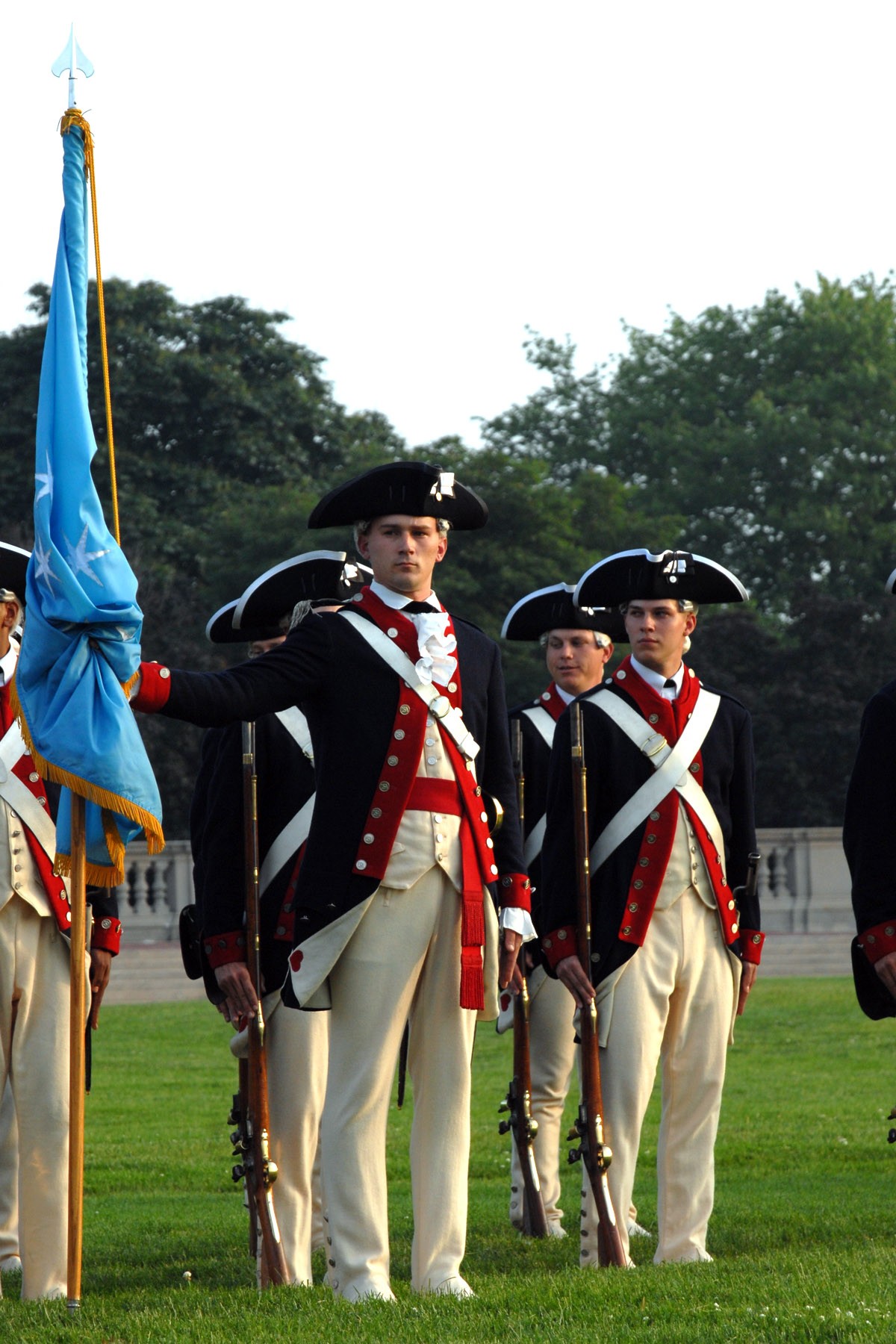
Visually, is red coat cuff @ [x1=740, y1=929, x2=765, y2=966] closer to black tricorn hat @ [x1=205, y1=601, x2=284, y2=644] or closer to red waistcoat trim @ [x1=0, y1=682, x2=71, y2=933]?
black tricorn hat @ [x1=205, y1=601, x2=284, y2=644]

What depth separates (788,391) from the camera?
50781 millimetres

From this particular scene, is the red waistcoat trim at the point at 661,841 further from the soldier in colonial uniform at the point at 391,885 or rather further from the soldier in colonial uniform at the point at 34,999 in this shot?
the soldier in colonial uniform at the point at 34,999

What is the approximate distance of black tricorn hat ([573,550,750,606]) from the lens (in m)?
7.40

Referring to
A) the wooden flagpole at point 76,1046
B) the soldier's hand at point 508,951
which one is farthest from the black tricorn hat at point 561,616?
the wooden flagpole at point 76,1046

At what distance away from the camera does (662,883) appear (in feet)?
23.5

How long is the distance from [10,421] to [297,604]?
112 ft

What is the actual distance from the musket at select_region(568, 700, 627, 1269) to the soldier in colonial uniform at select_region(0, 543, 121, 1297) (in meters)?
1.72

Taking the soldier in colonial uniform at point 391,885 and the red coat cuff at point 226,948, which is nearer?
the soldier in colonial uniform at point 391,885

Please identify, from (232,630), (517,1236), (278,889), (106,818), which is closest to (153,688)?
(106,818)

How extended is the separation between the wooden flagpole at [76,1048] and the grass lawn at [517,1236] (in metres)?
0.21

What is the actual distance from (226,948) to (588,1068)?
1315 mm

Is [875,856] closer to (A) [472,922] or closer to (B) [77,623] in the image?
(A) [472,922]

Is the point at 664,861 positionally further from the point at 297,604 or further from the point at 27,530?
the point at 27,530

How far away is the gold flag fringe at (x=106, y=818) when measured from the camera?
568cm
